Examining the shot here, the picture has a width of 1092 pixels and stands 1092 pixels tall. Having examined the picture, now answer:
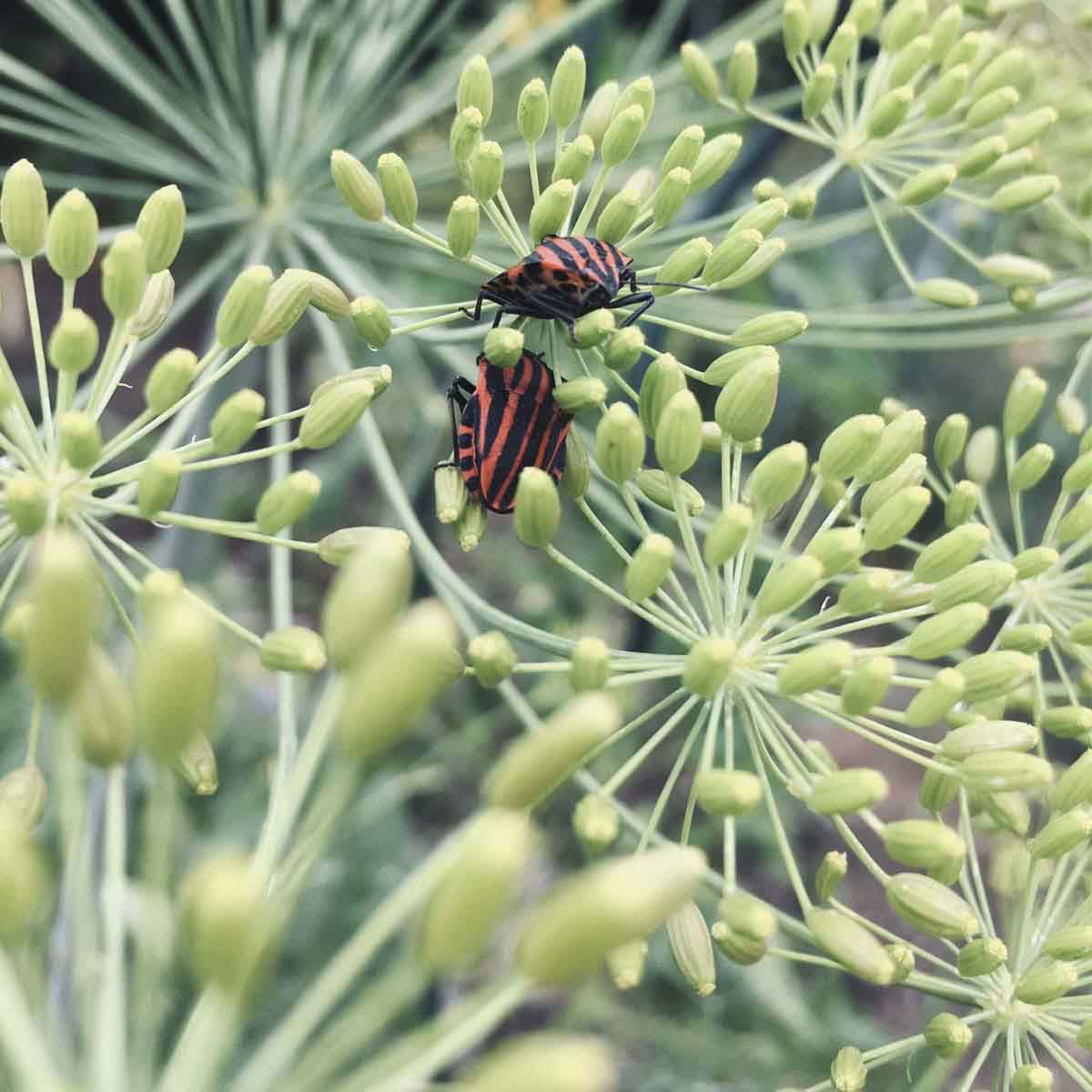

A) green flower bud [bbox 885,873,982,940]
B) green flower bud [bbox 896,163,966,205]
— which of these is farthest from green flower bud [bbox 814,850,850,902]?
green flower bud [bbox 896,163,966,205]

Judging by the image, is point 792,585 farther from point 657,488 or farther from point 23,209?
point 23,209

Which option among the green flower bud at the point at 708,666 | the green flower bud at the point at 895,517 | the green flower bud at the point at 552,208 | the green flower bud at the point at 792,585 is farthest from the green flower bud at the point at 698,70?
the green flower bud at the point at 708,666

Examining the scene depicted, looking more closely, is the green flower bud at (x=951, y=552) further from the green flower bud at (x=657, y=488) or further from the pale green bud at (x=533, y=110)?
the pale green bud at (x=533, y=110)

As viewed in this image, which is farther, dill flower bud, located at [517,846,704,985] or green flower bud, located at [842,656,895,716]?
green flower bud, located at [842,656,895,716]

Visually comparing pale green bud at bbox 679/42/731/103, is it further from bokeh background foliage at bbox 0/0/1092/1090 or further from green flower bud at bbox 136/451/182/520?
green flower bud at bbox 136/451/182/520

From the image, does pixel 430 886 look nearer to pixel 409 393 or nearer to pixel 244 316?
pixel 244 316

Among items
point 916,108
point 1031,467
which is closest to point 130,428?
point 1031,467
